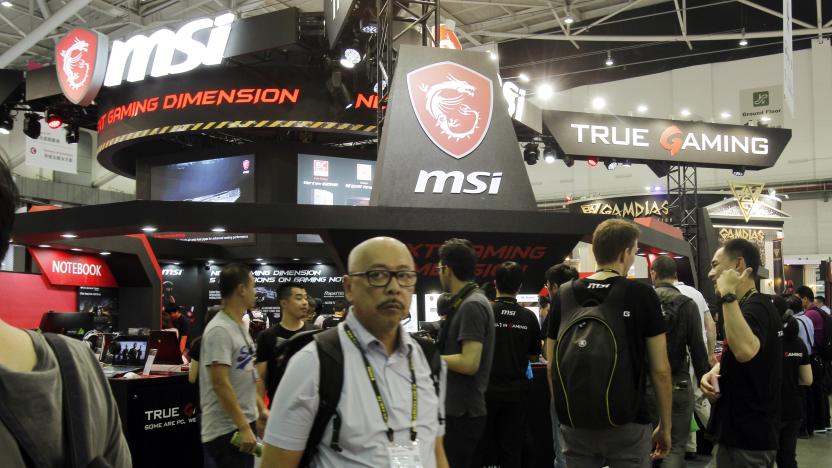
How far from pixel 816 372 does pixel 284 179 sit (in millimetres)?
8810

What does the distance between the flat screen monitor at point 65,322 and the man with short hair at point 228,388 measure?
540 cm

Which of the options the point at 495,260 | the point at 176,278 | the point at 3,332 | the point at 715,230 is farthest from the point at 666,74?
the point at 3,332

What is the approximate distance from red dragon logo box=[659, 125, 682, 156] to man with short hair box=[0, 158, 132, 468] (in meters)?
14.2

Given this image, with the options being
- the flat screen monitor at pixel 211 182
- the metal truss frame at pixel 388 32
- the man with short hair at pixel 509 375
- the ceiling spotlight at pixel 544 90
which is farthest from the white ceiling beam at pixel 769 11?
the man with short hair at pixel 509 375

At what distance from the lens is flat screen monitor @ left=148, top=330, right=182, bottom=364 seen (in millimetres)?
5219

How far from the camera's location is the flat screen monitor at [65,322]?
8.31 metres

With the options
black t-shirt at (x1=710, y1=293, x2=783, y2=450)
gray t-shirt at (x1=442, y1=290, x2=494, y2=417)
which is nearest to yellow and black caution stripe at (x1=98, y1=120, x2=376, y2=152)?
gray t-shirt at (x1=442, y1=290, x2=494, y2=417)

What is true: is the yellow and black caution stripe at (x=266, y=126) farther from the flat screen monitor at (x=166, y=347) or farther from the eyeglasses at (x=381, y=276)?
the eyeglasses at (x=381, y=276)

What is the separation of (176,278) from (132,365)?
9.89 meters

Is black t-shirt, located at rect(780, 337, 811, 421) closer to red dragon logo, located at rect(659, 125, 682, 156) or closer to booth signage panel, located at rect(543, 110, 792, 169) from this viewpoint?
booth signage panel, located at rect(543, 110, 792, 169)

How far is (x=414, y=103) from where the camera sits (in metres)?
6.89

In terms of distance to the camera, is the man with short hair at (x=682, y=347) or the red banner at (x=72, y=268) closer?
the man with short hair at (x=682, y=347)

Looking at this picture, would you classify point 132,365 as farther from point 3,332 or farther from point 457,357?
point 3,332

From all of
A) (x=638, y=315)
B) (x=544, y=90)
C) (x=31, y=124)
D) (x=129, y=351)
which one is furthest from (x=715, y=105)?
(x=638, y=315)
